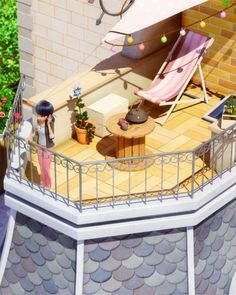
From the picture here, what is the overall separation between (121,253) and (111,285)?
629 mm

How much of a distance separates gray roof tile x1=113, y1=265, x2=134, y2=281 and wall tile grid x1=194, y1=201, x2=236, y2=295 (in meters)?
1.25

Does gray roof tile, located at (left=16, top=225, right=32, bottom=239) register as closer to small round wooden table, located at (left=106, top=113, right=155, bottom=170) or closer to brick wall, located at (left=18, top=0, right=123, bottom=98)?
small round wooden table, located at (left=106, top=113, right=155, bottom=170)

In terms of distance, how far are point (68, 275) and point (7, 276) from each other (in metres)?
1.52

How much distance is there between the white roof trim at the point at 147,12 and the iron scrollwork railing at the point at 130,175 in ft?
7.84

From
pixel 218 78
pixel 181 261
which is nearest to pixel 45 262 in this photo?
pixel 181 261

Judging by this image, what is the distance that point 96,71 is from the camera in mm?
18859

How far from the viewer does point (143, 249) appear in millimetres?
16297

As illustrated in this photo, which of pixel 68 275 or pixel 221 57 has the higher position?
pixel 221 57

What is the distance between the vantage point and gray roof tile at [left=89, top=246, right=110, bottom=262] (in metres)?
16.2

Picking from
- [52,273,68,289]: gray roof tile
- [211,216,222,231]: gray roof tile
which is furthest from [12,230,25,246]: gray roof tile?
[211,216,222,231]: gray roof tile

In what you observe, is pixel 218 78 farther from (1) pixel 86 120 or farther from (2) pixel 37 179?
(2) pixel 37 179

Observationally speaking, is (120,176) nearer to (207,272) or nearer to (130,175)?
(130,175)

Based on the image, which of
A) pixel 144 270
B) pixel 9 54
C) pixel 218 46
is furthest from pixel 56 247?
pixel 9 54

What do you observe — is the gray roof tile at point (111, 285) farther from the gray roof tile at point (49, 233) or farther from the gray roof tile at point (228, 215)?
the gray roof tile at point (228, 215)
